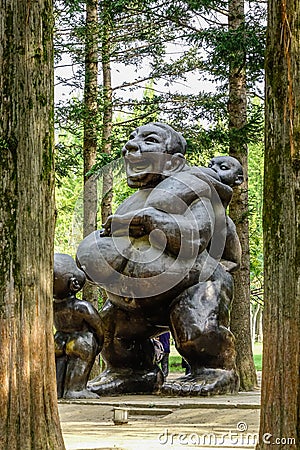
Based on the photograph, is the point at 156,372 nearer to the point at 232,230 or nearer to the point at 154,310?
the point at 154,310

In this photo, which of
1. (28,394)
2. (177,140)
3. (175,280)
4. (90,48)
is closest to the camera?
(28,394)

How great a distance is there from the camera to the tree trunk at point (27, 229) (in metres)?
4.57

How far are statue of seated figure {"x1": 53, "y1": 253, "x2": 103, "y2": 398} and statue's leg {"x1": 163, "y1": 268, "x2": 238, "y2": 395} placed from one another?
80cm

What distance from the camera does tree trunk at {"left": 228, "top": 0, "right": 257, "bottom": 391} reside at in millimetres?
12602

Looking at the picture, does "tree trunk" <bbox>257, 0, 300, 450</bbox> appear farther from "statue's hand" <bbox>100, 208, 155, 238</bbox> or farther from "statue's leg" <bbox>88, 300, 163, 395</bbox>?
"statue's leg" <bbox>88, 300, 163, 395</bbox>

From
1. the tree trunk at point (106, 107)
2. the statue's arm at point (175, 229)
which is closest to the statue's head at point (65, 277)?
the statue's arm at point (175, 229)

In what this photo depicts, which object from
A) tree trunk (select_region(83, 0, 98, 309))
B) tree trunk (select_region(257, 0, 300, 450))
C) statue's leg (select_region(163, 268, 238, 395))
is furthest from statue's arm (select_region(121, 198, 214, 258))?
tree trunk (select_region(83, 0, 98, 309))

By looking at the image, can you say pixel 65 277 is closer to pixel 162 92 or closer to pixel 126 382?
pixel 126 382

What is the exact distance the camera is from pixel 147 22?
17.7m

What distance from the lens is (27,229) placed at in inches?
186

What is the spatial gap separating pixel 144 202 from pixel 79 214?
8.94ft

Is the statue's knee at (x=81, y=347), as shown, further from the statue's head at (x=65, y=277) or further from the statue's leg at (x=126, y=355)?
the statue's leg at (x=126, y=355)

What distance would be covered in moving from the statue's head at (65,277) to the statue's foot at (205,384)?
133 centimetres

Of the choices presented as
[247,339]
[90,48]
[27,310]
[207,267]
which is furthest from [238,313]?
[27,310]
